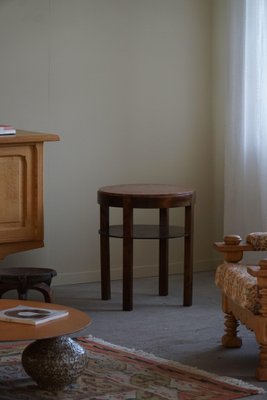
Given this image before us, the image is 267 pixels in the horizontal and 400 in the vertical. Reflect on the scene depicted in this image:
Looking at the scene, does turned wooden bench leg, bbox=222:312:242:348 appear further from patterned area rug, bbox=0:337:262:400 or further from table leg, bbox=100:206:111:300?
table leg, bbox=100:206:111:300

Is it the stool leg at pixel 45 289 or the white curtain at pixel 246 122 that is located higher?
the white curtain at pixel 246 122

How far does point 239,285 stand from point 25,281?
1.18 m

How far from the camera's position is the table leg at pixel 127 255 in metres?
4.99

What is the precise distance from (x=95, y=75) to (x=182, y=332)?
1.80m

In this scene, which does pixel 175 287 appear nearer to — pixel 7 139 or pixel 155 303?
pixel 155 303

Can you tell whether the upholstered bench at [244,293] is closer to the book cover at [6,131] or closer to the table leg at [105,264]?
the table leg at [105,264]

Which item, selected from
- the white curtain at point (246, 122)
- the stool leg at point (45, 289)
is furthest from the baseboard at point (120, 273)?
the stool leg at point (45, 289)

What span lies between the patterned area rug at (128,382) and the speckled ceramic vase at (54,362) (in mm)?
54

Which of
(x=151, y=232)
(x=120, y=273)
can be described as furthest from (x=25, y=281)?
(x=120, y=273)

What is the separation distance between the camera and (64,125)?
18.5 ft

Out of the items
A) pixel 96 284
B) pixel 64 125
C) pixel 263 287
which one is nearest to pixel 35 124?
pixel 64 125

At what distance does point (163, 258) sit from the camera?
18.1 feet

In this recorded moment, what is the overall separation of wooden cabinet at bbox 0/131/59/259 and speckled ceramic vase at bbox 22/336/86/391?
117cm

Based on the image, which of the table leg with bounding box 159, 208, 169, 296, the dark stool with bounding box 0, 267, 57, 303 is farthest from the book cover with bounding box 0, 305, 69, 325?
the table leg with bounding box 159, 208, 169, 296
